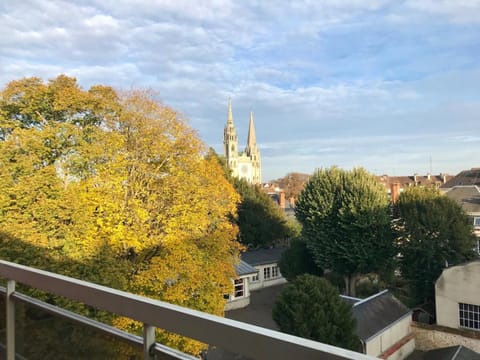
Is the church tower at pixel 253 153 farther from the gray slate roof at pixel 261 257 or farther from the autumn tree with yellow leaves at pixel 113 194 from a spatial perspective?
the autumn tree with yellow leaves at pixel 113 194

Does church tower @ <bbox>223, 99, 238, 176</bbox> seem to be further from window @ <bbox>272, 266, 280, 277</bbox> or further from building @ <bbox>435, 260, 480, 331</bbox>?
building @ <bbox>435, 260, 480, 331</bbox>

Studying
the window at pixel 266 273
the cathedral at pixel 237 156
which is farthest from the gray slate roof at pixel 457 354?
the cathedral at pixel 237 156

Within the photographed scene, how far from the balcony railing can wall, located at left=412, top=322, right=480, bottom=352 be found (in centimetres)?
2018

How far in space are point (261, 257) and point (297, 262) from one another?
5.33 m

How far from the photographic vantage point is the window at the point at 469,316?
58.2ft

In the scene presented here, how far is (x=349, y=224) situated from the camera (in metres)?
23.6

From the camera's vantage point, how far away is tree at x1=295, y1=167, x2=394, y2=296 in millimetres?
23312

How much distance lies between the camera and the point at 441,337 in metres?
18.2

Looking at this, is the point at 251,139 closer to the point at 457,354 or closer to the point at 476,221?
the point at 476,221

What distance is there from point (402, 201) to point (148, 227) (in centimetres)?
1803

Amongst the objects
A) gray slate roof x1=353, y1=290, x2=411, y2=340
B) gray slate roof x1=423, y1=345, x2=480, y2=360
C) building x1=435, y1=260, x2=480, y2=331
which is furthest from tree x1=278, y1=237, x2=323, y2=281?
gray slate roof x1=423, y1=345, x2=480, y2=360

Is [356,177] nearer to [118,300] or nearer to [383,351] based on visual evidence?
[383,351]

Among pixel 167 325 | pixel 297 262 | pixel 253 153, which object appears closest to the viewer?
pixel 167 325

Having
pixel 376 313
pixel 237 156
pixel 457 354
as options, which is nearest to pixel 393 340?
pixel 376 313
